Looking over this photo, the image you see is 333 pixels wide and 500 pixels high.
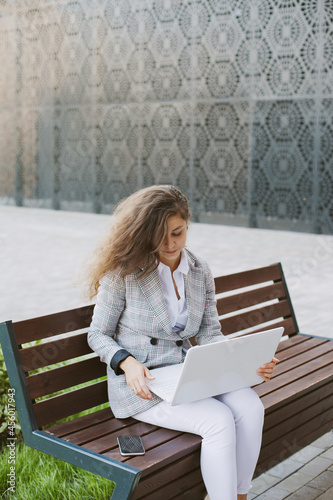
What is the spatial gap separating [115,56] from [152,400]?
14795 mm

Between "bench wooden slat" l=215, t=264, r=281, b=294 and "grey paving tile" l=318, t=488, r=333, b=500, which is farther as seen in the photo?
"bench wooden slat" l=215, t=264, r=281, b=294

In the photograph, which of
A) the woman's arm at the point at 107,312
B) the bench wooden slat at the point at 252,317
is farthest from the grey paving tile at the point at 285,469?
the woman's arm at the point at 107,312

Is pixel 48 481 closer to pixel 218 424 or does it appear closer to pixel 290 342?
pixel 218 424

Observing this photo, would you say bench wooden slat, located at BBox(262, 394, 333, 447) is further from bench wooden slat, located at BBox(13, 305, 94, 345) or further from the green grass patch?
bench wooden slat, located at BBox(13, 305, 94, 345)

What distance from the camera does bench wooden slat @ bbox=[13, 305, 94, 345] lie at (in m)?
2.62

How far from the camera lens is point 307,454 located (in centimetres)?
366

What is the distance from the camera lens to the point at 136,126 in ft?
53.2

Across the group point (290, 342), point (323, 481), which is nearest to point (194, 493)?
point (323, 481)

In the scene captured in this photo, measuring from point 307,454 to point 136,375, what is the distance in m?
1.56

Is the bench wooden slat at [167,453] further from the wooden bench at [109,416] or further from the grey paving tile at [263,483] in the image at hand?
the grey paving tile at [263,483]

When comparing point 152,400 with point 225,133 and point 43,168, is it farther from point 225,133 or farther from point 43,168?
point 43,168

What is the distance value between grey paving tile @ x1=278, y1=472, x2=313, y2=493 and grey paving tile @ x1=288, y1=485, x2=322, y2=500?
0.03 m

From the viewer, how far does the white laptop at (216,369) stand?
2328 mm

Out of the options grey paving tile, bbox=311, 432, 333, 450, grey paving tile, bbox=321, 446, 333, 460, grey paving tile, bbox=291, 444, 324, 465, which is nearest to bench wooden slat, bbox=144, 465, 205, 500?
grey paving tile, bbox=291, 444, 324, 465
